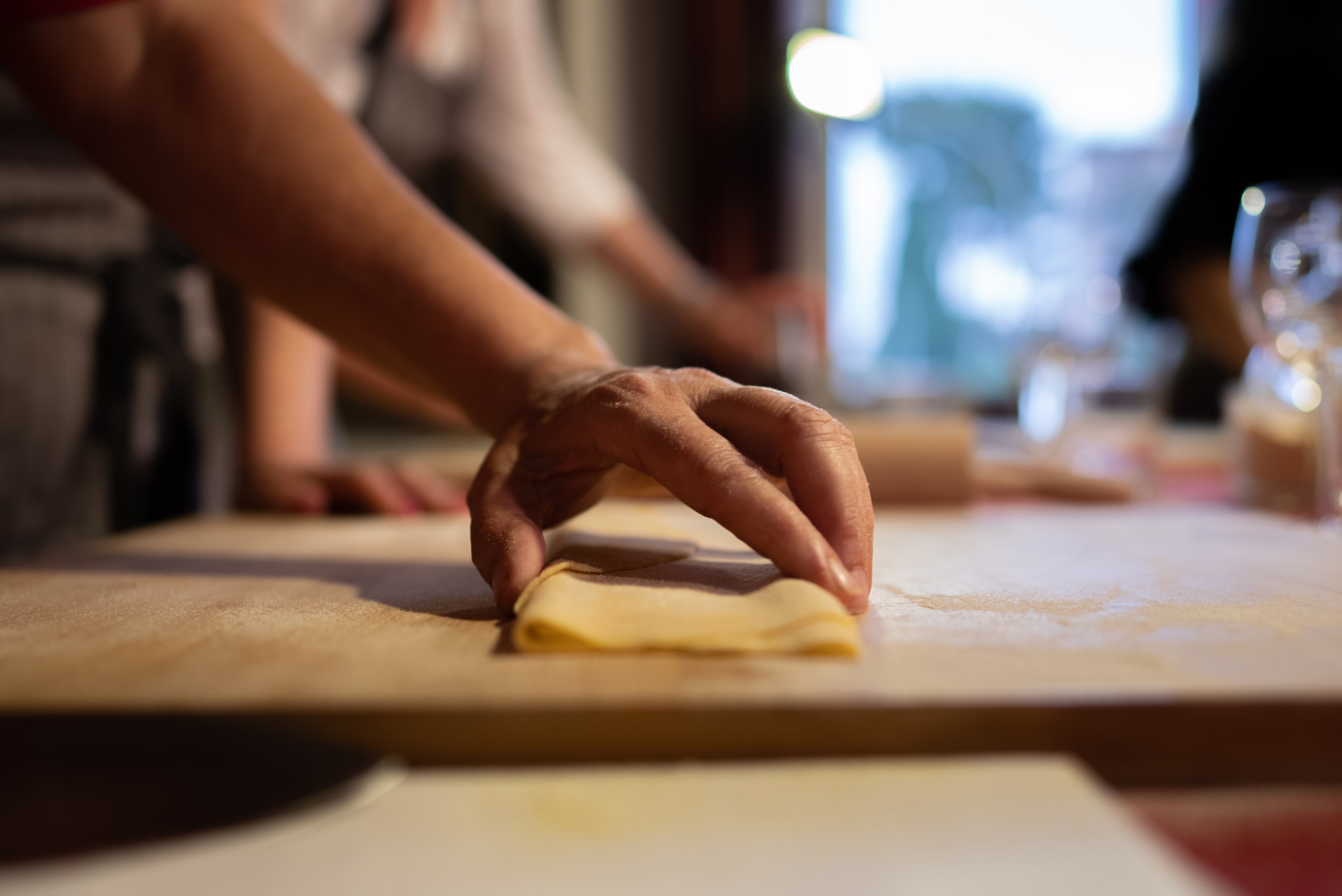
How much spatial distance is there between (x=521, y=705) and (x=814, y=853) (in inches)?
5.1

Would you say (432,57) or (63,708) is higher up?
(432,57)

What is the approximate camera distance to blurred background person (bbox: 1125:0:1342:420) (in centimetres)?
211

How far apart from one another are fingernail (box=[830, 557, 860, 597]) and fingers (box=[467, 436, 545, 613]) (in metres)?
0.16

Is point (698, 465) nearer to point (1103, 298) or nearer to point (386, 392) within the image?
point (386, 392)

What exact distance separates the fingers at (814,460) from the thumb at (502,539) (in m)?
0.14

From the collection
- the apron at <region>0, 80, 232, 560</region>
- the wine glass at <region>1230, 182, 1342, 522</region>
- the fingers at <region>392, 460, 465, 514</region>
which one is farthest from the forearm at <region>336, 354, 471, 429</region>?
the wine glass at <region>1230, 182, 1342, 522</region>

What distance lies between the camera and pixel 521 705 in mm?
371

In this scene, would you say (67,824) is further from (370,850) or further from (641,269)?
(641,269)

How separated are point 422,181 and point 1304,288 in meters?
2.01

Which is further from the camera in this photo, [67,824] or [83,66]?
[83,66]

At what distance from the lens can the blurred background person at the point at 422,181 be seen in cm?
118

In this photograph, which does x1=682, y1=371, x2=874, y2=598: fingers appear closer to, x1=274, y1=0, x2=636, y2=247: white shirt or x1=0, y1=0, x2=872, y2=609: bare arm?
x1=0, y1=0, x2=872, y2=609: bare arm

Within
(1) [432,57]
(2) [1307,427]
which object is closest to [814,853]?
(2) [1307,427]

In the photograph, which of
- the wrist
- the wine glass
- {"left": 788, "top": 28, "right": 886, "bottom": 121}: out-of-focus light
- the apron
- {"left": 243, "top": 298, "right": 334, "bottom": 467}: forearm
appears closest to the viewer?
the wrist
